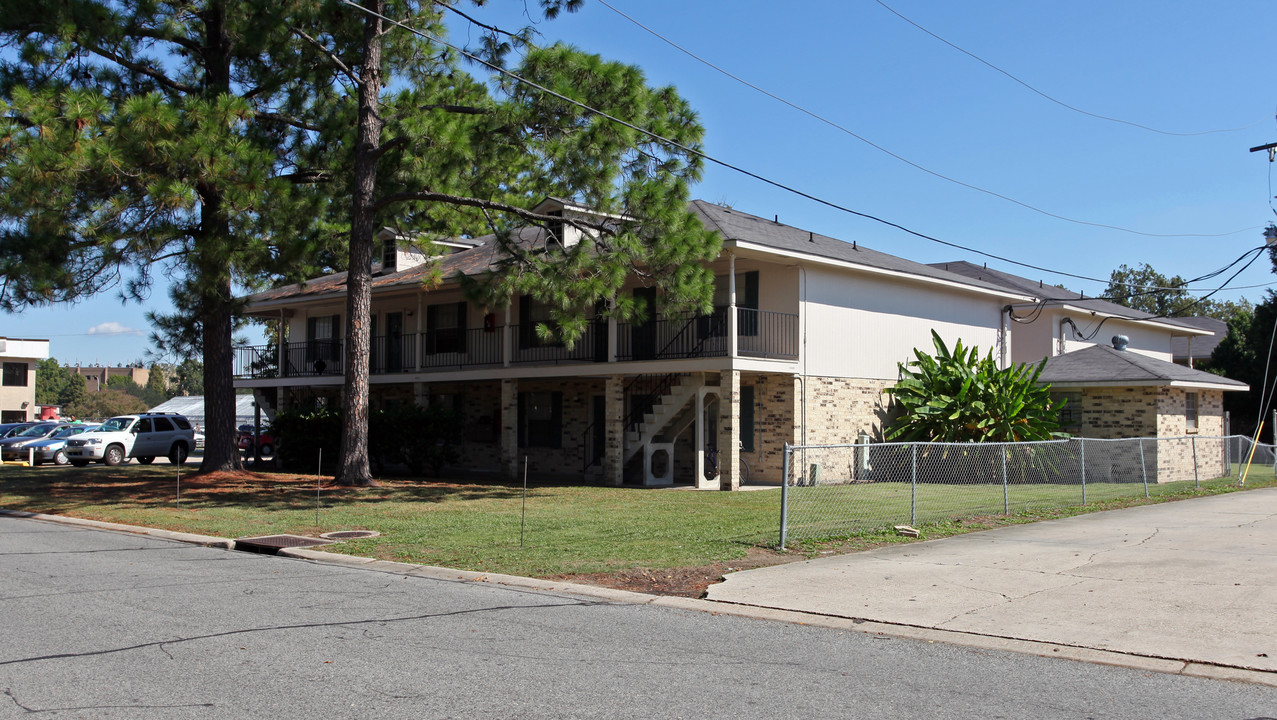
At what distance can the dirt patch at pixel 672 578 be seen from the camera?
31.1ft

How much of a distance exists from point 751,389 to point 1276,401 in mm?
23495

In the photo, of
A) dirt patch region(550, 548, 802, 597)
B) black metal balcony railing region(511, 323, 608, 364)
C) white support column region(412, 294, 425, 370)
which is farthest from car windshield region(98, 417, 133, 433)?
dirt patch region(550, 548, 802, 597)

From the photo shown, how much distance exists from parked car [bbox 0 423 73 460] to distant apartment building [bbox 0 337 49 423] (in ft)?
78.4

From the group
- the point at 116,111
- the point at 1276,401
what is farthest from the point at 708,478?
the point at 1276,401

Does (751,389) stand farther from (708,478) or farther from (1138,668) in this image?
(1138,668)

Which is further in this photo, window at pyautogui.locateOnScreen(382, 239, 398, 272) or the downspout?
window at pyautogui.locateOnScreen(382, 239, 398, 272)

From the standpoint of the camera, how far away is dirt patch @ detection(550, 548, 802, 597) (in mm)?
9477

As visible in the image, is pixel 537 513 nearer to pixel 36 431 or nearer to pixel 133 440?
pixel 133 440

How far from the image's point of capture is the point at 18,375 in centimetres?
6228

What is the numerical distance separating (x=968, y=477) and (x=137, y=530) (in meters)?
14.3

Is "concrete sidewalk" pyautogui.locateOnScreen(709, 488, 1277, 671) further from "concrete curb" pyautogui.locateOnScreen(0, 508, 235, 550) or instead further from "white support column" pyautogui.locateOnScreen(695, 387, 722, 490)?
"white support column" pyautogui.locateOnScreen(695, 387, 722, 490)

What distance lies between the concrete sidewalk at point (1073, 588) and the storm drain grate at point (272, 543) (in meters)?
6.01

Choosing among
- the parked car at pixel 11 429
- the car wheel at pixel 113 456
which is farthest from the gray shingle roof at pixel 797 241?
the parked car at pixel 11 429

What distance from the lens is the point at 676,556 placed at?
11.3 metres
